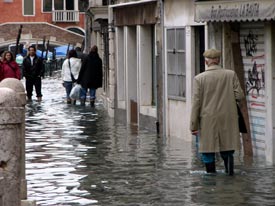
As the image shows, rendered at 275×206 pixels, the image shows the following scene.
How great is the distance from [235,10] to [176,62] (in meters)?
4.99

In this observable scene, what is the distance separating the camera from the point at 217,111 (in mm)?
14258

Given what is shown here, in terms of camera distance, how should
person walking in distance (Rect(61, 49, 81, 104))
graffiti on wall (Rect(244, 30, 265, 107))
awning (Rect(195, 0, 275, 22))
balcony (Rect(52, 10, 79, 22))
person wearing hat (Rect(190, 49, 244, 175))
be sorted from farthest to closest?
balcony (Rect(52, 10, 79, 22))
person walking in distance (Rect(61, 49, 81, 104))
graffiti on wall (Rect(244, 30, 265, 107))
awning (Rect(195, 0, 275, 22))
person wearing hat (Rect(190, 49, 244, 175))

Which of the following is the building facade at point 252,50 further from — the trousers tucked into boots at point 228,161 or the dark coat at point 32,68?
the dark coat at point 32,68

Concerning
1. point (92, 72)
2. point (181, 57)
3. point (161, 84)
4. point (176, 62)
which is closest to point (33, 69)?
point (92, 72)

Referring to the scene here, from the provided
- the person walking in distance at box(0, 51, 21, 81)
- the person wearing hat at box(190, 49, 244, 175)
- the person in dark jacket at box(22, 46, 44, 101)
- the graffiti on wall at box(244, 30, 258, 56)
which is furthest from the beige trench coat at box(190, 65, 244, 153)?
the person in dark jacket at box(22, 46, 44, 101)

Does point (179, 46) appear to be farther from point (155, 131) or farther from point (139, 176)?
point (139, 176)

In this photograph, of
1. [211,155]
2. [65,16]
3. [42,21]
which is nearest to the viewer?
[211,155]

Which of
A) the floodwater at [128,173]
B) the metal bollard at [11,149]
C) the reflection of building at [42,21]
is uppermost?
the reflection of building at [42,21]

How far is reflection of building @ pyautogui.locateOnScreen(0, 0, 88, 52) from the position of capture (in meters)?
84.8

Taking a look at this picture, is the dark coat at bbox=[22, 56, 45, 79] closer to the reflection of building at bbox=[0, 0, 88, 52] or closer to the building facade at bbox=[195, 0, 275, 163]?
the building facade at bbox=[195, 0, 275, 163]

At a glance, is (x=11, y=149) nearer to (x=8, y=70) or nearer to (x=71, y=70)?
(x=8, y=70)

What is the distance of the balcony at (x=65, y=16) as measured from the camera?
90.8 meters

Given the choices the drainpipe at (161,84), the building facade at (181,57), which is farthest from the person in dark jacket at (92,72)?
the drainpipe at (161,84)

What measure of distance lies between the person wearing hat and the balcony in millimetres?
76720
